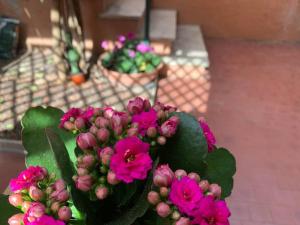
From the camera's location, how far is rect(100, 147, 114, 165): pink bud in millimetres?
649

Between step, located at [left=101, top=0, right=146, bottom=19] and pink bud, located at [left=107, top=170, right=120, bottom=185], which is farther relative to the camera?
step, located at [left=101, top=0, right=146, bottom=19]

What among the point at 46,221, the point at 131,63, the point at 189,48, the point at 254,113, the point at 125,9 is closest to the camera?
the point at 46,221

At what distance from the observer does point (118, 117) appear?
73cm

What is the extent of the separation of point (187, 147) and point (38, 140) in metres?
0.31

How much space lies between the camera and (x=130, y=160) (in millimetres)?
646

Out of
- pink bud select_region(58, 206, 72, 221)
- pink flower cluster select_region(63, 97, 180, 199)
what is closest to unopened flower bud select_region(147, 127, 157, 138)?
pink flower cluster select_region(63, 97, 180, 199)

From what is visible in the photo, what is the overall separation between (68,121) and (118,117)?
121 millimetres

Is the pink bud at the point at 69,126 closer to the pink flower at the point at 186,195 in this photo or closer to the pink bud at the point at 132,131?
the pink bud at the point at 132,131

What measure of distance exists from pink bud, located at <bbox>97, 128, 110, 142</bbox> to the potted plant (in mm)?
2369

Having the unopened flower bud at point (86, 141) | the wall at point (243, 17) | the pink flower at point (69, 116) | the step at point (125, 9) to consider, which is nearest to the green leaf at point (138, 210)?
the unopened flower bud at point (86, 141)

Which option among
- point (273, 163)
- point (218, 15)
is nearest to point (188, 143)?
point (273, 163)

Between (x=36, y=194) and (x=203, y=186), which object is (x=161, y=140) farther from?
(x=36, y=194)

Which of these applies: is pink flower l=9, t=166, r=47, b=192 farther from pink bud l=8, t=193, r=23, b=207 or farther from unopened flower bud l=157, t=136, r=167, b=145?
unopened flower bud l=157, t=136, r=167, b=145

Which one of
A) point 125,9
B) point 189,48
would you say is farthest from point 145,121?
point 189,48
